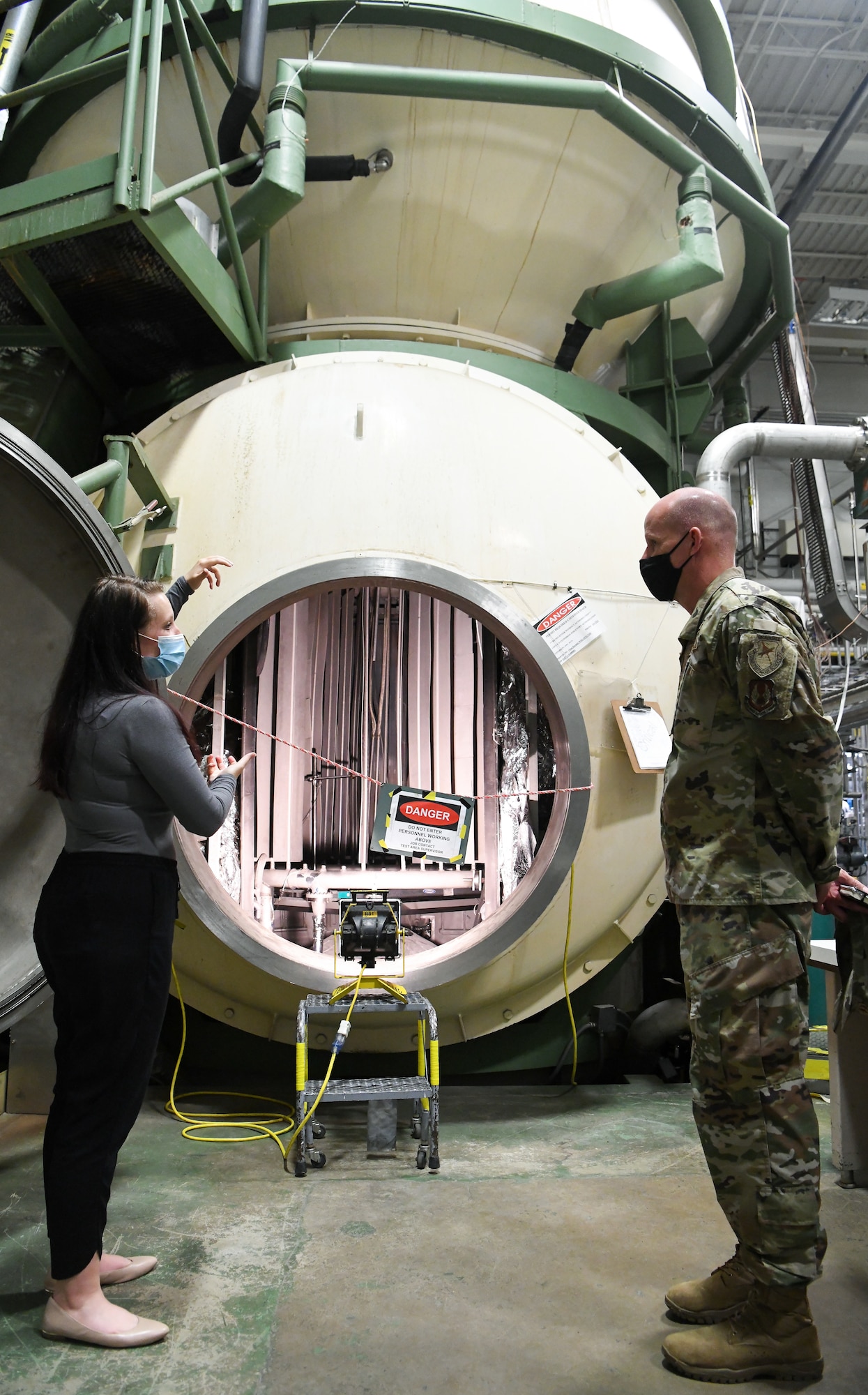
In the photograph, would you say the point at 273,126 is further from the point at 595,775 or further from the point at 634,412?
the point at 595,775

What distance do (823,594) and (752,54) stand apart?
14.5ft

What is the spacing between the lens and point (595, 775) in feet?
9.04

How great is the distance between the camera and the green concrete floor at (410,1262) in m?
1.45

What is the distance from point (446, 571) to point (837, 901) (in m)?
1.39

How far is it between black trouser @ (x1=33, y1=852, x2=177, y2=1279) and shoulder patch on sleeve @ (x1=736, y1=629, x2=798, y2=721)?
3.61 ft

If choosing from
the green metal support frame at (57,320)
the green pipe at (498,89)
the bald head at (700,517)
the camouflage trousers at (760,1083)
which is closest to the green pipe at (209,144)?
the green pipe at (498,89)

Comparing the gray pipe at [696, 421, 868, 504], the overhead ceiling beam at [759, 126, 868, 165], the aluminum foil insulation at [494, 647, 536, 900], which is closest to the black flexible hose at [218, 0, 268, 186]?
the gray pipe at [696, 421, 868, 504]

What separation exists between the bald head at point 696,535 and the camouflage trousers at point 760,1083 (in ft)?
2.13

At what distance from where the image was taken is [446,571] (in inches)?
105

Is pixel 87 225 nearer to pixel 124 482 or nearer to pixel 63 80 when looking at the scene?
pixel 63 80

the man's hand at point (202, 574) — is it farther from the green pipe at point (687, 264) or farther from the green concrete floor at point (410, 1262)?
the green pipe at point (687, 264)

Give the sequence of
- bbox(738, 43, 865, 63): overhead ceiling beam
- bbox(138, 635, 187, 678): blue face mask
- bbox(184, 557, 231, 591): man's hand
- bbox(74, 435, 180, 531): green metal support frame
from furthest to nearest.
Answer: bbox(738, 43, 865, 63): overhead ceiling beam → bbox(74, 435, 180, 531): green metal support frame → bbox(184, 557, 231, 591): man's hand → bbox(138, 635, 187, 678): blue face mask

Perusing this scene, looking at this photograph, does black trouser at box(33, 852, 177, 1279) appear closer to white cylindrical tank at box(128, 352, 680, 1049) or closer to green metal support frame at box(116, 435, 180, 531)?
white cylindrical tank at box(128, 352, 680, 1049)

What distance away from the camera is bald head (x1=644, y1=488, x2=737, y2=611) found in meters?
1.74
